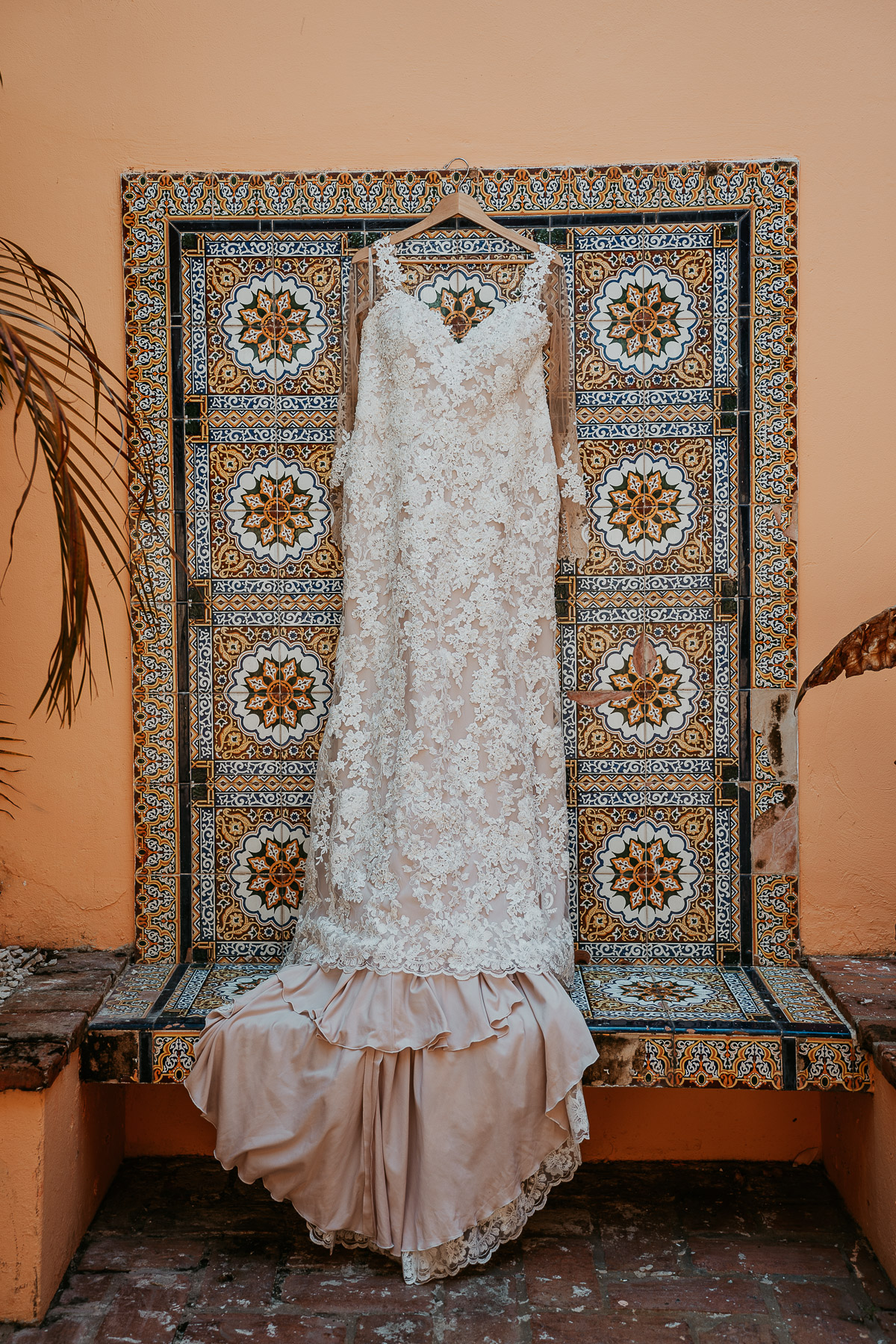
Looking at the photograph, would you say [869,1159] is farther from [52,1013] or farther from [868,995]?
[52,1013]

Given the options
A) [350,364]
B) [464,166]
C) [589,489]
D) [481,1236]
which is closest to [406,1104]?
[481,1236]

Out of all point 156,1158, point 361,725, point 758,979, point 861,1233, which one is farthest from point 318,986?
point 861,1233

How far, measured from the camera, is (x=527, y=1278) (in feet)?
7.04

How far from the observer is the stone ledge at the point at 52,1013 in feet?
6.61

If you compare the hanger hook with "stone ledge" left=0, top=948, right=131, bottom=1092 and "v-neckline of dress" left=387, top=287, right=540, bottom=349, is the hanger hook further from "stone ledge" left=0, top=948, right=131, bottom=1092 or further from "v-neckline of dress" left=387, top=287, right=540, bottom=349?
"stone ledge" left=0, top=948, right=131, bottom=1092

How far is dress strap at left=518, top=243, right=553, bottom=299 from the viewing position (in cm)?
240

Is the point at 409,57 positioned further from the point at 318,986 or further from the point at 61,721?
the point at 318,986

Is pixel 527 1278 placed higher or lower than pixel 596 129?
lower

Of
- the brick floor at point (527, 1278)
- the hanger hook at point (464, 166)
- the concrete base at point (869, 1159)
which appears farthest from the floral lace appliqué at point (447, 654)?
the concrete base at point (869, 1159)

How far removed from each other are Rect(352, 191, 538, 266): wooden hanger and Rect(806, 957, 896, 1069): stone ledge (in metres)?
1.92

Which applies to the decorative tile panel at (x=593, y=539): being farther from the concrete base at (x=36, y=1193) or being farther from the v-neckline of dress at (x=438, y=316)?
the concrete base at (x=36, y=1193)

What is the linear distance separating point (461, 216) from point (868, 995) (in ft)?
6.89

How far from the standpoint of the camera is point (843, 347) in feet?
8.27

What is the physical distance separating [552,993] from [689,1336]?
2.27ft
